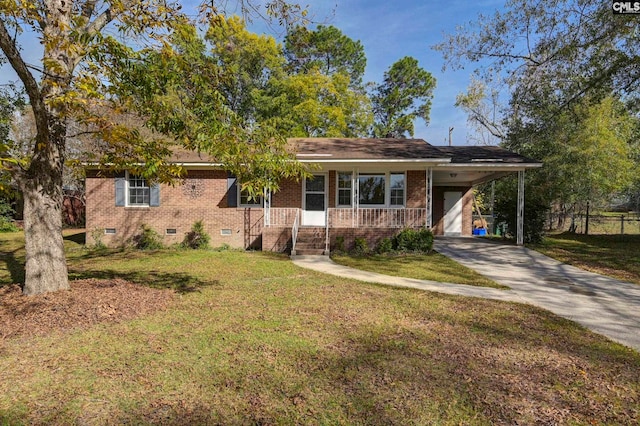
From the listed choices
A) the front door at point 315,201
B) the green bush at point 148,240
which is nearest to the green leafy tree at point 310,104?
the front door at point 315,201

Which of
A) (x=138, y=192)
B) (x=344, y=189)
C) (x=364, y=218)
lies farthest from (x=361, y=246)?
(x=138, y=192)

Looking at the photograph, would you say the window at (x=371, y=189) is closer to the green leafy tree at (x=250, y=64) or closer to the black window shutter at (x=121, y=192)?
the black window shutter at (x=121, y=192)

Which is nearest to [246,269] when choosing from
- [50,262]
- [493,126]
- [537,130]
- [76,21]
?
[50,262]

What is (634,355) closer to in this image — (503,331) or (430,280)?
(503,331)

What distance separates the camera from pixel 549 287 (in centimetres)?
723

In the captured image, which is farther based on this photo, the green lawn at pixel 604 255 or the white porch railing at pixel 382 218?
the white porch railing at pixel 382 218

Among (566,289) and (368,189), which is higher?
(368,189)

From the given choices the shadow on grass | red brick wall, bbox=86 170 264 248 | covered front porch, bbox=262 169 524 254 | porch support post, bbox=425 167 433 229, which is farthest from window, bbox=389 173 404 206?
the shadow on grass

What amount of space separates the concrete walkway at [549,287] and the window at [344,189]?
3.34 meters

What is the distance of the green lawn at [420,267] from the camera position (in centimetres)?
785

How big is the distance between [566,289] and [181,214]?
11.3m

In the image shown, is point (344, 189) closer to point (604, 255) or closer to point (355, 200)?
point (355, 200)

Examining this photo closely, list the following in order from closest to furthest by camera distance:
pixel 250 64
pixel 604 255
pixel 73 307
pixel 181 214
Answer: pixel 73 307 < pixel 604 255 < pixel 181 214 < pixel 250 64

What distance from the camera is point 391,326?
4633 mm
